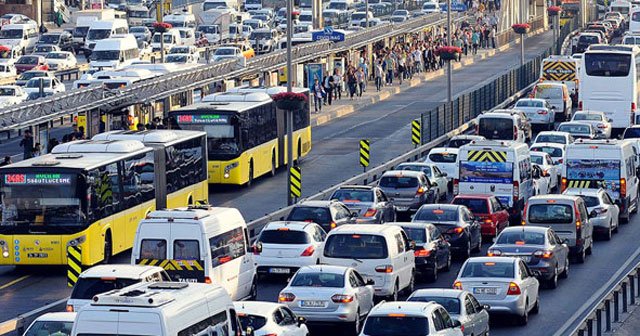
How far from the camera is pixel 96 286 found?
96.7ft

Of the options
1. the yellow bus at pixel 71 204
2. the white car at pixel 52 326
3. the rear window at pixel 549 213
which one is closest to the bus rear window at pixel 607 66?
the rear window at pixel 549 213

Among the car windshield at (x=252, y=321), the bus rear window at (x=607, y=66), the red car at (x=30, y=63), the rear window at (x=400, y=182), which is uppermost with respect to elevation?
the bus rear window at (x=607, y=66)

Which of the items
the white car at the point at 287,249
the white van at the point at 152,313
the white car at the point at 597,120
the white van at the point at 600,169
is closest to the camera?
the white van at the point at 152,313

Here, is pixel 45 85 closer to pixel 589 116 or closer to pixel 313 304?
pixel 589 116

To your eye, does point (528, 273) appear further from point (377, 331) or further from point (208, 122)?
point (208, 122)

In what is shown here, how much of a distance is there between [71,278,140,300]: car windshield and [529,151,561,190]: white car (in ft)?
78.9

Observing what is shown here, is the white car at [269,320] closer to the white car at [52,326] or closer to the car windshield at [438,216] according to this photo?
the white car at [52,326]

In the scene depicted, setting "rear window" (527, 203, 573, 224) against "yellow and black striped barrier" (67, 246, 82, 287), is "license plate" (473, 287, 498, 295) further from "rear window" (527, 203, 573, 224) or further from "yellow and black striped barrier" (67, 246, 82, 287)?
"rear window" (527, 203, 573, 224)

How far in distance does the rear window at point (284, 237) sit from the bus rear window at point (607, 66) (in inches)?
1362

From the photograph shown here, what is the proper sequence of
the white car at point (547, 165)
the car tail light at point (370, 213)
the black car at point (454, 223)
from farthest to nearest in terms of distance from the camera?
the white car at point (547, 165)
the car tail light at point (370, 213)
the black car at point (454, 223)

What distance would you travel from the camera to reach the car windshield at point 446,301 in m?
29.3

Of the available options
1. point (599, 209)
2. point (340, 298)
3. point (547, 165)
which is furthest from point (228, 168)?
point (340, 298)

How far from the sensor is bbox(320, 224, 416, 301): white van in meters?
34.2

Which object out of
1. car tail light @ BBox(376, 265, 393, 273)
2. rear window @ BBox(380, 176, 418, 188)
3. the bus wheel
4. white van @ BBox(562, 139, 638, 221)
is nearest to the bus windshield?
the bus wheel
